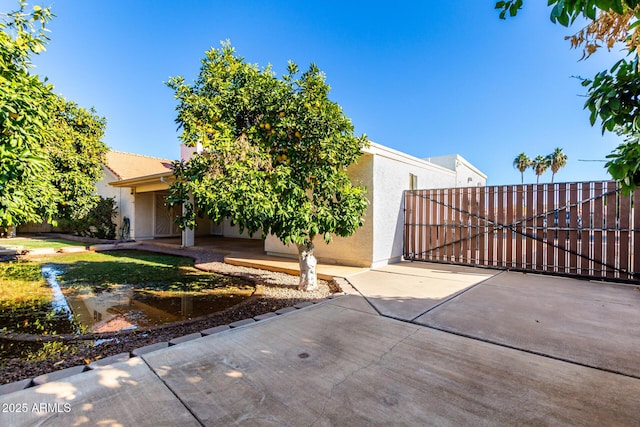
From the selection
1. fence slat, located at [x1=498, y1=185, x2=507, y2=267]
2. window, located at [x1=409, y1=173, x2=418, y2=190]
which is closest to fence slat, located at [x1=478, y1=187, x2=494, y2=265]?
fence slat, located at [x1=498, y1=185, x2=507, y2=267]

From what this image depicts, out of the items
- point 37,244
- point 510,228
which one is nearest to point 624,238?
point 510,228

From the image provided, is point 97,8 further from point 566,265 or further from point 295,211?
point 566,265

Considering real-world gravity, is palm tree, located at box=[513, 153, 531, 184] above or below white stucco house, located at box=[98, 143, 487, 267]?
above

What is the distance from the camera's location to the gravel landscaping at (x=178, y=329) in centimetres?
317

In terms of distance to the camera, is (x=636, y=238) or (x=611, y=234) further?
(x=611, y=234)

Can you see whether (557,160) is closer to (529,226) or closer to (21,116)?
(529,226)

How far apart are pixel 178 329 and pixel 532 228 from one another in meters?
8.86

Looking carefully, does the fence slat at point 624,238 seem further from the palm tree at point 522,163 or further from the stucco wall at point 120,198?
the palm tree at point 522,163

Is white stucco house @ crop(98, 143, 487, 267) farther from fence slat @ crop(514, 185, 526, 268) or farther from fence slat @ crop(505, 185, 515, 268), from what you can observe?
fence slat @ crop(514, 185, 526, 268)

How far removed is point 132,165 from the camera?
774 inches

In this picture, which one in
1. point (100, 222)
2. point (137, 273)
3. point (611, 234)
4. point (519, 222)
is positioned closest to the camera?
point (611, 234)

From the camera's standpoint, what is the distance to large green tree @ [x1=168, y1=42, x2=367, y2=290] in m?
4.86

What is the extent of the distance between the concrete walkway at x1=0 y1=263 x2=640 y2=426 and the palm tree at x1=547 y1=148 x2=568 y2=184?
133 feet

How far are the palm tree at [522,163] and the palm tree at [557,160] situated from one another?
2.51m
